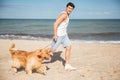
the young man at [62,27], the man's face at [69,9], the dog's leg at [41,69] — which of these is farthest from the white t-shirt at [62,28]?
the dog's leg at [41,69]

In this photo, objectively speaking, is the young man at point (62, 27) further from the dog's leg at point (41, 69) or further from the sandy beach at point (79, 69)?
the sandy beach at point (79, 69)

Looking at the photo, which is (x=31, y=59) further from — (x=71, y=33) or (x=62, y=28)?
(x=71, y=33)

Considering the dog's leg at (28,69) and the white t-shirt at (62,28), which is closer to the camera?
the dog's leg at (28,69)

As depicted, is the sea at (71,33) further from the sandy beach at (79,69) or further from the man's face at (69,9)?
the man's face at (69,9)

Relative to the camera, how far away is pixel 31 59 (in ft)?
18.8

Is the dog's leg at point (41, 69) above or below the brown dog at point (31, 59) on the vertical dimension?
below

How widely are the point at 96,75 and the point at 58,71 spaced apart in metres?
0.96

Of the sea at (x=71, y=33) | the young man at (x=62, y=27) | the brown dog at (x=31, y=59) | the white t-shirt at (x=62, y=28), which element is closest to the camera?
the brown dog at (x=31, y=59)

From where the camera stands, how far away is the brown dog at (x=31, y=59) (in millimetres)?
5723

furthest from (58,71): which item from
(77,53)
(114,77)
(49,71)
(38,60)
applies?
(77,53)

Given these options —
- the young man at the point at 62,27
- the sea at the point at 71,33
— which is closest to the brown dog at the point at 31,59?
the young man at the point at 62,27

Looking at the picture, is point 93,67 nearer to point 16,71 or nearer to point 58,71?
point 58,71

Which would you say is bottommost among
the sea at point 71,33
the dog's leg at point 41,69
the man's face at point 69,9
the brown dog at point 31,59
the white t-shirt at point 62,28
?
the sea at point 71,33

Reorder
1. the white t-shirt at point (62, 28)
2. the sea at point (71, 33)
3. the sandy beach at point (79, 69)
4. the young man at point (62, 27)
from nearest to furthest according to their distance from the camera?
the sandy beach at point (79, 69) < the young man at point (62, 27) < the white t-shirt at point (62, 28) < the sea at point (71, 33)
